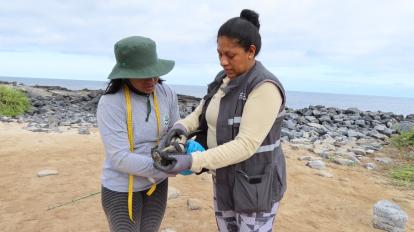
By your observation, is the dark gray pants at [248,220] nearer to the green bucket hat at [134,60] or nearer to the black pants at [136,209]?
the black pants at [136,209]

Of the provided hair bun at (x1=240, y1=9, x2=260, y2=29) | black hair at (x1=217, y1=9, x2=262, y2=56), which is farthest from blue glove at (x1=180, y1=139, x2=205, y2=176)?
hair bun at (x1=240, y1=9, x2=260, y2=29)

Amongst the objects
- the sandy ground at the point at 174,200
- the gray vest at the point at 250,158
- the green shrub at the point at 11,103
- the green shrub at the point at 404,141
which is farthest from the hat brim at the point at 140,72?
the green shrub at the point at 11,103

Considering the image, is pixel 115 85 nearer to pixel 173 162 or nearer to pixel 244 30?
pixel 173 162

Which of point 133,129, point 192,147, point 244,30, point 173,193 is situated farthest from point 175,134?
point 173,193

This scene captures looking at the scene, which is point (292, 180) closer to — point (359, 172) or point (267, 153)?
point (359, 172)

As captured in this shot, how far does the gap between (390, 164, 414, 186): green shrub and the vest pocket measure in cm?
506

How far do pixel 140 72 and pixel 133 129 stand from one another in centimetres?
38

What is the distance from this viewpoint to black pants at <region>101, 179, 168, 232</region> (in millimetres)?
2732

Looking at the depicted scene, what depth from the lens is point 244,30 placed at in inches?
91.1

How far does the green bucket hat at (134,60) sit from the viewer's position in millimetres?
2586

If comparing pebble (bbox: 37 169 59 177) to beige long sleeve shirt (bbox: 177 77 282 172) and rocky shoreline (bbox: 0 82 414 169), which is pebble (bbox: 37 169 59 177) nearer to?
rocky shoreline (bbox: 0 82 414 169)

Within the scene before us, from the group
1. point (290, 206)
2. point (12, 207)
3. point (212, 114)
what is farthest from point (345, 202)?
point (12, 207)

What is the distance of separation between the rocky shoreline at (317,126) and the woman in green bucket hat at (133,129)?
508cm

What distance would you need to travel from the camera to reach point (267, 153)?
2422 mm
